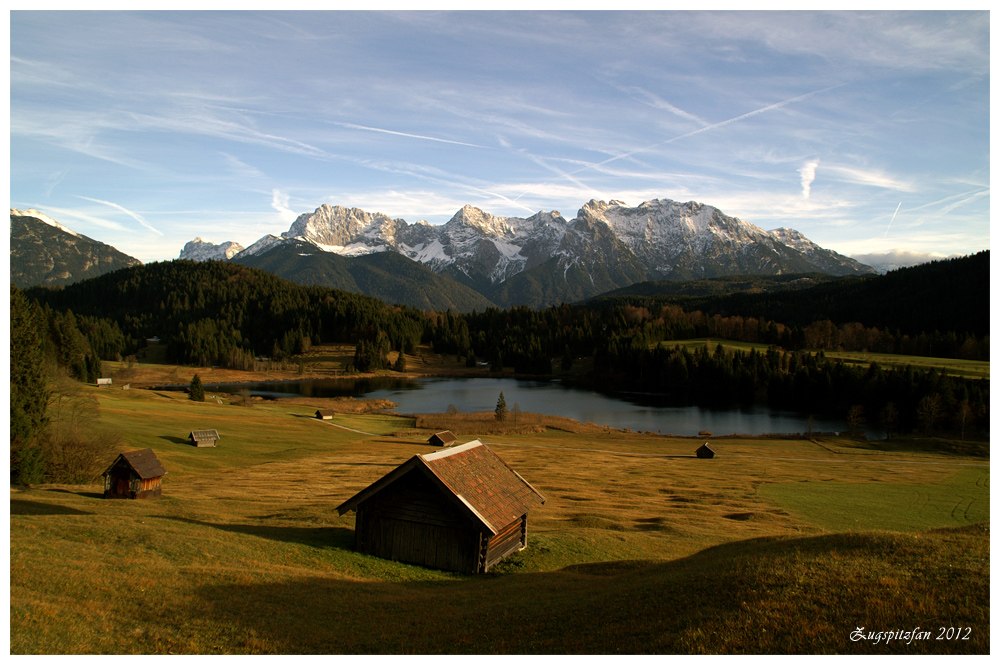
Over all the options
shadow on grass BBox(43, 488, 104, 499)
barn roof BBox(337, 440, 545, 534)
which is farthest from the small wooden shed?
barn roof BBox(337, 440, 545, 534)

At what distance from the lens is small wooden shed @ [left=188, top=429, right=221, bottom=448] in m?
50.3

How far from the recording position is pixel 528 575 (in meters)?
20.6

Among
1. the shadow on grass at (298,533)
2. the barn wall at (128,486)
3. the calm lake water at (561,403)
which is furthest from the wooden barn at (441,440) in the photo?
the calm lake water at (561,403)

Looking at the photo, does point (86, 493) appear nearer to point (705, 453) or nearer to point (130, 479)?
point (130, 479)

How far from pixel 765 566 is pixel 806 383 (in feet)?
376

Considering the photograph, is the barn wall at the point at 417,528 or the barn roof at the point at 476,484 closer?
the barn roof at the point at 476,484

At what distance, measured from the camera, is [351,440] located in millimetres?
64812

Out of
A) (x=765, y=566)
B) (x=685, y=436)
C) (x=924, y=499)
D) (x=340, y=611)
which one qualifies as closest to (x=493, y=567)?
(x=340, y=611)

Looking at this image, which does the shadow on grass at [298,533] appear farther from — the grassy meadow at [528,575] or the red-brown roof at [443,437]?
the red-brown roof at [443,437]

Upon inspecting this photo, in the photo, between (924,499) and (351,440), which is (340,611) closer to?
(924,499)

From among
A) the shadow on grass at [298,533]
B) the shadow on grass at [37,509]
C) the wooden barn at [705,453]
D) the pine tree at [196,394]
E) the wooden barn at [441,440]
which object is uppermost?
the shadow on grass at [37,509]

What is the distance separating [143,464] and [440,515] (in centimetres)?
2055

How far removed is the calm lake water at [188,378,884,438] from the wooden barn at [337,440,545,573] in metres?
65.7

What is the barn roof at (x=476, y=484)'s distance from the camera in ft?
70.4
